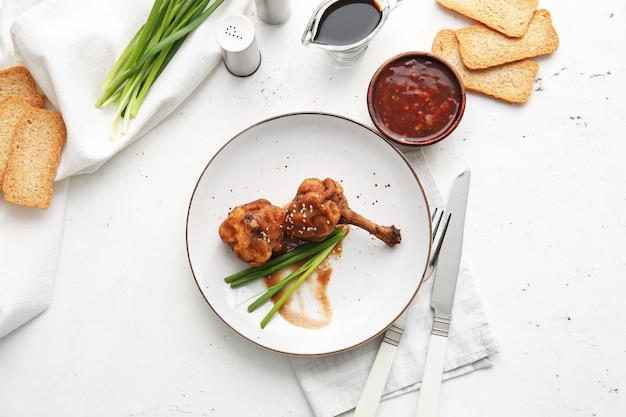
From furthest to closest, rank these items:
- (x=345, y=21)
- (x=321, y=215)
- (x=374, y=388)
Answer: (x=345, y=21) → (x=374, y=388) → (x=321, y=215)

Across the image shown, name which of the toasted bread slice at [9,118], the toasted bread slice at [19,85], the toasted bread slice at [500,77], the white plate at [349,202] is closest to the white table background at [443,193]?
the toasted bread slice at [500,77]

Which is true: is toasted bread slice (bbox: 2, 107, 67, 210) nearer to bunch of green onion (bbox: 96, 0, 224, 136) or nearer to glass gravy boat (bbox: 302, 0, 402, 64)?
bunch of green onion (bbox: 96, 0, 224, 136)

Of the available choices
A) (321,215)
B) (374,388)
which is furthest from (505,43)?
(374,388)

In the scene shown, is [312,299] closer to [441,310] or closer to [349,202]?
[349,202]

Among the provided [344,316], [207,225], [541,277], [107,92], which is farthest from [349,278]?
[107,92]

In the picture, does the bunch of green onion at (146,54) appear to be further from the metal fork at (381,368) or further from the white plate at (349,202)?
the metal fork at (381,368)

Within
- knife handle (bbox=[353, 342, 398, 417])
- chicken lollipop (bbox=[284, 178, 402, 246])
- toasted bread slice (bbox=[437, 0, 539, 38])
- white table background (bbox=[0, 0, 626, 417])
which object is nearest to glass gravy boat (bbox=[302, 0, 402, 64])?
white table background (bbox=[0, 0, 626, 417])
